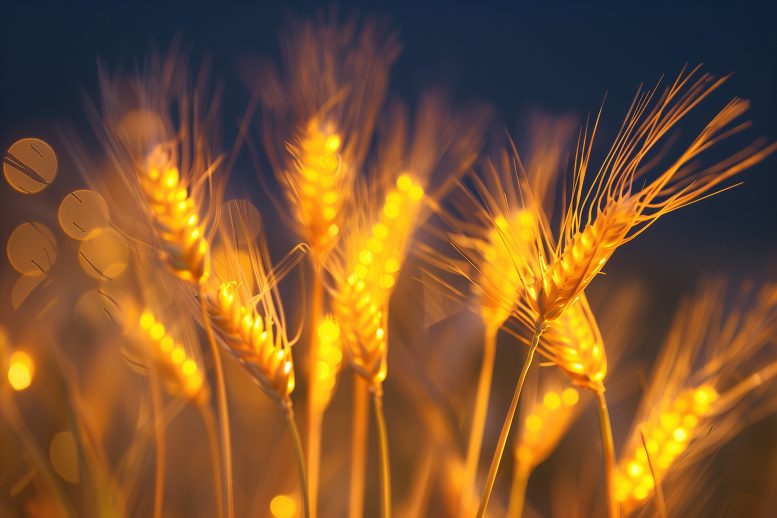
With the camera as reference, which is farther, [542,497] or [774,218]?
[774,218]

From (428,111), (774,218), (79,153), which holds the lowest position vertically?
(79,153)

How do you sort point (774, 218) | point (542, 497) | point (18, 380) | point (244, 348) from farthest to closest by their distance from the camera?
1. point (774, 218)
2. point (542, 497)
3. point (18, 380)
4. point (244, 348)

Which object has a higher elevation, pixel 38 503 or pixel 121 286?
pixel 121 286

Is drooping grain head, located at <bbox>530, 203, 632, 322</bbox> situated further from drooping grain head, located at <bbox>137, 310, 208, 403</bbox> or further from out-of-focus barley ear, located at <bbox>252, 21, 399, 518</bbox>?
drooping grain head, located at <bbox>137, 310, 208, 403</bbox>

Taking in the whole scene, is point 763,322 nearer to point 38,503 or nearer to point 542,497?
point 542,497

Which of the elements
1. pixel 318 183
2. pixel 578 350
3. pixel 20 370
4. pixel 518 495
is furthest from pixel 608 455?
pixel 20 370

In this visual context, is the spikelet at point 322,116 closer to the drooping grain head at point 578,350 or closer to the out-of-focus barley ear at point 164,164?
the out-of-focus barley ear at point 164,164

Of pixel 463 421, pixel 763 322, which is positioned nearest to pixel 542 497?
pixel 463 421

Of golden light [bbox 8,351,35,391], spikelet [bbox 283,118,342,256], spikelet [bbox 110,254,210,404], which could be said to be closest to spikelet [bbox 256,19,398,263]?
spikelet [bbox 283,118,342,256]

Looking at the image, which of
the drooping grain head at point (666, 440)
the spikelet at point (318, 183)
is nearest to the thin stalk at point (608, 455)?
the drooping grain head at point (666, 440)
